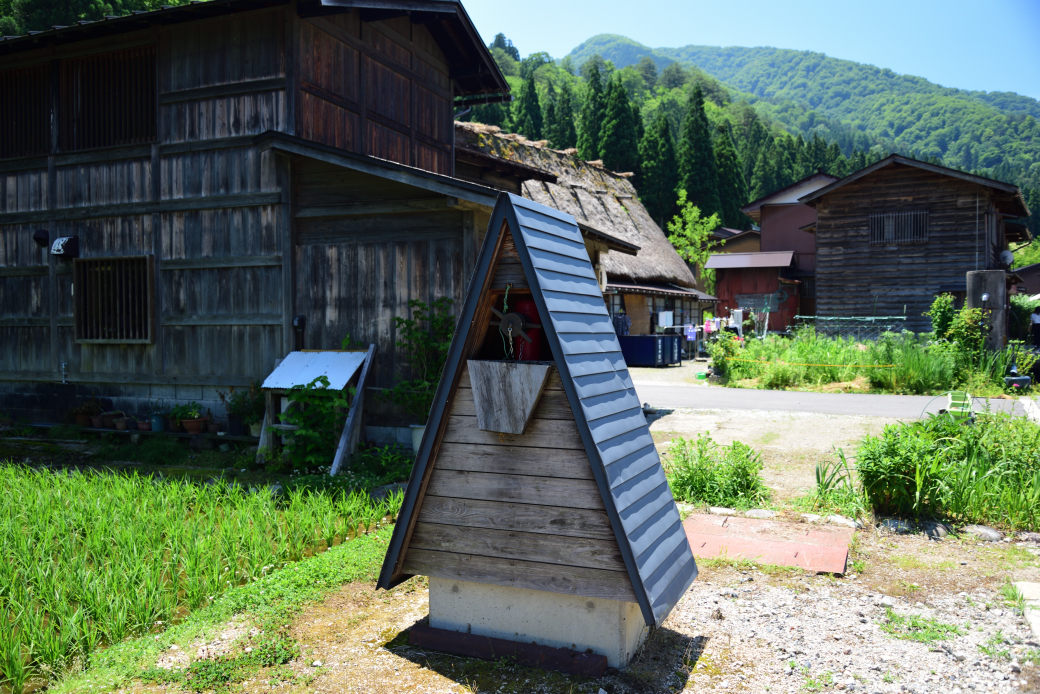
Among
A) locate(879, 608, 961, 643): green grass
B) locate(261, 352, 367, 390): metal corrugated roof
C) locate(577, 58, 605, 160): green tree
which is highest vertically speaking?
locate(577, 58, 605, 160): green tree

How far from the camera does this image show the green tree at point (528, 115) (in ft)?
173

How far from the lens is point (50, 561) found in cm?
453

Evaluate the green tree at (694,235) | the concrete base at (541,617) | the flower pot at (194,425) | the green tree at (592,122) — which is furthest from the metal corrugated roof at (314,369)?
the green tree at (592,122)

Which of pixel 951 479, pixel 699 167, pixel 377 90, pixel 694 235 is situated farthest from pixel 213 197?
pixel 699 167

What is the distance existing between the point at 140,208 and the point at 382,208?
411cm

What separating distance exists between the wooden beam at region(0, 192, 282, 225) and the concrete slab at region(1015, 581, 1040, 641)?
888 centimetres

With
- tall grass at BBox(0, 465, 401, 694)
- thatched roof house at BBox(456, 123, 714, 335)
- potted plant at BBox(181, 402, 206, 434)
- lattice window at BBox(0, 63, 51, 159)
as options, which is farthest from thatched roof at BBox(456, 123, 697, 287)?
tall grass at BBox(0, 465, 401, 694)

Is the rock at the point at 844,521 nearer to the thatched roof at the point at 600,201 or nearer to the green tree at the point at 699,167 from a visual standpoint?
the thatched roof at the point at 600,201

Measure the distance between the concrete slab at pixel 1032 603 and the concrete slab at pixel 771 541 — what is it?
41.1 inches

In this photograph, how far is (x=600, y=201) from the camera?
29.3 m

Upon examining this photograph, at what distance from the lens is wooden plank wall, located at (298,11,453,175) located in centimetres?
969

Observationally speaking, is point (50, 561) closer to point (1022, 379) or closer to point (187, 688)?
point (187, 688)

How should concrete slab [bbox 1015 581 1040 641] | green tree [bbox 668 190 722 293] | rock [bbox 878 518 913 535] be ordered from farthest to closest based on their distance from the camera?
green tree [bbox 668 190 722 293]
rock [bbox 878 518 913 535]
concrete slab [bbox 1015 581 1040 641]

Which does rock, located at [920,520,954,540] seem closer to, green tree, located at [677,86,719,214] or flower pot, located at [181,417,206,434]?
flower pot, located at [181,417,206,434]
